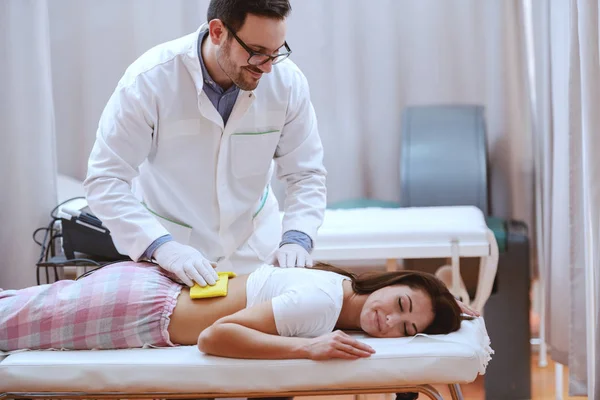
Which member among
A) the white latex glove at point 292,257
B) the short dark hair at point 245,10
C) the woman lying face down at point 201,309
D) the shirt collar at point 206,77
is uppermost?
the short dark hair at point 245,10

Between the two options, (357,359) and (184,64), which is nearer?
(357,359)

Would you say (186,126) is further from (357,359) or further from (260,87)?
(357,359)

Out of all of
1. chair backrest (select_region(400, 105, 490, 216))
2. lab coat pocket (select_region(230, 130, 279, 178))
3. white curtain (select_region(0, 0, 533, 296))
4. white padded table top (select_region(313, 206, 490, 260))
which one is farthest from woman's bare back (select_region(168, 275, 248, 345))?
white curtain (select_region(0, 0, 533, 296))

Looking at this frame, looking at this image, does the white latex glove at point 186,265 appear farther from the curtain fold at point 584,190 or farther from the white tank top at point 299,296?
the curtain fold at point 584,190

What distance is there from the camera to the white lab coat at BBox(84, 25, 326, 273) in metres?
1.81

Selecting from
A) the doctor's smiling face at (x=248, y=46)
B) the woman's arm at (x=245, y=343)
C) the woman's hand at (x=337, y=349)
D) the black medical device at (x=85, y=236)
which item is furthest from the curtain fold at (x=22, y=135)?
the woman's hand at (x=337, y=349)

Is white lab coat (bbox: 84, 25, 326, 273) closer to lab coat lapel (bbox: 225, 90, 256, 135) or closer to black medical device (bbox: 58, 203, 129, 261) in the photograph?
lab coat lapel (bbox: 225, 90, 256, 135)

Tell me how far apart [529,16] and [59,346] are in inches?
93.3

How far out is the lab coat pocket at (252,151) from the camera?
1.91 m

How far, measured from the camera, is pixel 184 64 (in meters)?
1.87

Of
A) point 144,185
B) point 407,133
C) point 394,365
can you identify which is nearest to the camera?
point 394,365

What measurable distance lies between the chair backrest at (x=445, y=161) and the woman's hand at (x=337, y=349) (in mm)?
1522

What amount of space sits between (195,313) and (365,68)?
1.94 m

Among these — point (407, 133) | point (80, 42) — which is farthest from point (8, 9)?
point (407, 133)
